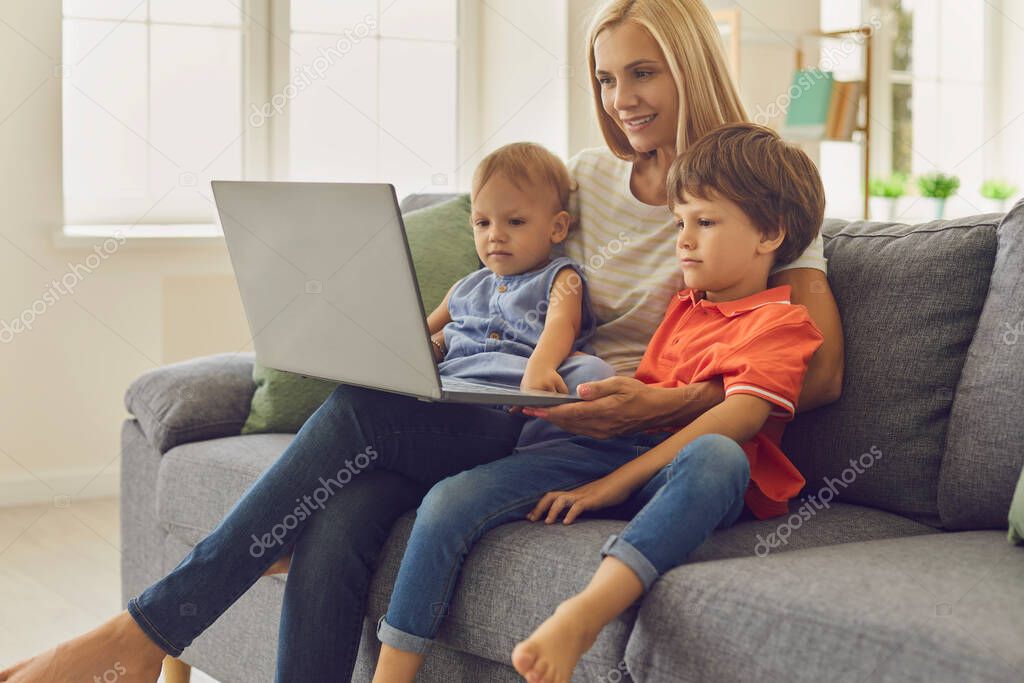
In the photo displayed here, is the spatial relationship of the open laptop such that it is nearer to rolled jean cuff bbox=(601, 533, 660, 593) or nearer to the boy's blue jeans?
the boy's blue jeans

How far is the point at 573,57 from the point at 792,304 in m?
2.84

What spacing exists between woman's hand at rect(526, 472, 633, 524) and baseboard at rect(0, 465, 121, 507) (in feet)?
7.04

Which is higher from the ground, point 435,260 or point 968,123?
point 968,123

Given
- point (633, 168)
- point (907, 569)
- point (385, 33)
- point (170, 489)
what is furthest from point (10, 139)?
point (907, 569)

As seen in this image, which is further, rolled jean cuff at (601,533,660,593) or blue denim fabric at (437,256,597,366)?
blue denim fabric at (437,256,597,366)

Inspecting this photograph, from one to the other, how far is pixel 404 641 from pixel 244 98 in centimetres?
282

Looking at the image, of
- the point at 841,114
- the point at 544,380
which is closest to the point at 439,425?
the point at 544,380

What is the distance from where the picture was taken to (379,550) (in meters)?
1.53

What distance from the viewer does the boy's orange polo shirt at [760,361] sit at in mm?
1451

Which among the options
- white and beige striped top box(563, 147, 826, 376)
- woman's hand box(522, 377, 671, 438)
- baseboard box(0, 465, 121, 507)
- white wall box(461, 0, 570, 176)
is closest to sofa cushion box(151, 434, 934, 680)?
woman's hand box(522, 377, 671, 438)

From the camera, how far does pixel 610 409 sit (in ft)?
4.80

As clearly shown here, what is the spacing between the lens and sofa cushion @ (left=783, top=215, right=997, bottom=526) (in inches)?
60.6

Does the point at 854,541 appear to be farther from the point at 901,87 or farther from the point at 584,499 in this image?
the point at 901,87

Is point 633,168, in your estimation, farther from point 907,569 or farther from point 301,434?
point 907,569
